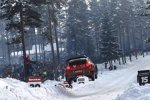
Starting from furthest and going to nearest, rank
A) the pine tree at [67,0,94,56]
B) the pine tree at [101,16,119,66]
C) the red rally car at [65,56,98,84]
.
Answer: the pine tree at [67,0,94,56] → the pine tree at [101,16,119,66] → the red rally car at [65,56,98,84]

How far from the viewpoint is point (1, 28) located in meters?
114

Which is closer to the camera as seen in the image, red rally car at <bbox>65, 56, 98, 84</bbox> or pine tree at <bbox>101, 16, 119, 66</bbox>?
red rally car at <bbox>65, 56, 98, 84</bbox>

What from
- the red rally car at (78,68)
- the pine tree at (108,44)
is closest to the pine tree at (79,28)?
the pine tree at (108,44)

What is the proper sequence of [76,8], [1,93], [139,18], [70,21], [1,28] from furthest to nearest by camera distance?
1. [1,28]
2. [139,18]
3. [76,8]
4. [70,21]
5. [1,93]

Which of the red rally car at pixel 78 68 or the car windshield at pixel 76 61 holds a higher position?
the car windshield at pixel 76 61

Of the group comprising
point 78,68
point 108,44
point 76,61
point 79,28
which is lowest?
point 78,68

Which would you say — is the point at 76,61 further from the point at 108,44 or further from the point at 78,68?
the point at 108,44

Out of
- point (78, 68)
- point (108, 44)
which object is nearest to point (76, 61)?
point (78, 68)

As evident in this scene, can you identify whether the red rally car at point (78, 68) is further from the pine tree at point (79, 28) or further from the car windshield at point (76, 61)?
the pine tree at point (79, 28)

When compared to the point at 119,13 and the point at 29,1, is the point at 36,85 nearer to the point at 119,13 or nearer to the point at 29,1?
the point at 29,1

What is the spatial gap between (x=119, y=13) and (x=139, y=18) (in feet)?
33.5

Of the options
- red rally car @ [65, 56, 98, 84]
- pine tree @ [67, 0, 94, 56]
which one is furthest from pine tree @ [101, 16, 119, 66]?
red rally car @ [65, 56, 98, 84]

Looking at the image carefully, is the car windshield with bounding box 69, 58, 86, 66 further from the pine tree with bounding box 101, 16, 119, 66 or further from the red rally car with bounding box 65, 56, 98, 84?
the pine tree with bounding box 101, 16, 119, 66

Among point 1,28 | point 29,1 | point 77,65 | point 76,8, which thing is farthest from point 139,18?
point 77,65
